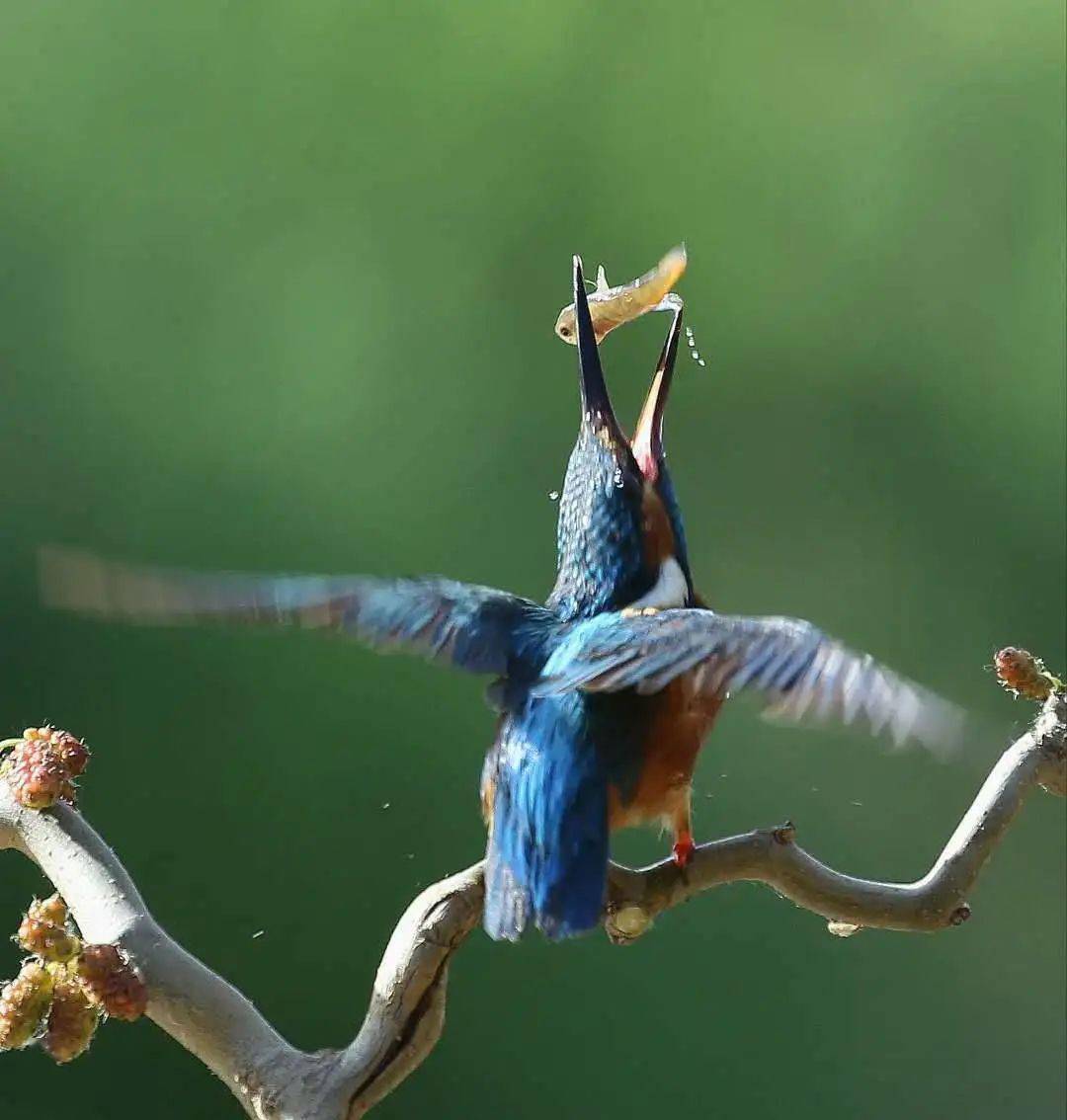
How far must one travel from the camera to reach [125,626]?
1547 millimetres

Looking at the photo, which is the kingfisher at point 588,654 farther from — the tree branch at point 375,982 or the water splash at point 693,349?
the water splash at point 693,349

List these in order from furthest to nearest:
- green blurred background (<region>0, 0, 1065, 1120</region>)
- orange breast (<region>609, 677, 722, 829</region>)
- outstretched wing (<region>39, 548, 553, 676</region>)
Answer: green blurred background (<region>0, 0, 1065, 1120</region>), orange breast (<region>609, 677, 722, 829</region>), outstretched wing (<region>39, 548, 553, 676</region>)

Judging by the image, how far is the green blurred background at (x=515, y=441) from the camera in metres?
1.55

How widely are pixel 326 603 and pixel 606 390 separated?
0.79 feet

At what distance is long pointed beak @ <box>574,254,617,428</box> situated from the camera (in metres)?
0.97

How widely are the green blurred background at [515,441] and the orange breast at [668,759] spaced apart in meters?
0.71

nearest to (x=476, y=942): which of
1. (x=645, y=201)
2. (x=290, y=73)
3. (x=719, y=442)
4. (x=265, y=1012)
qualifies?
(x=265, y=1012)

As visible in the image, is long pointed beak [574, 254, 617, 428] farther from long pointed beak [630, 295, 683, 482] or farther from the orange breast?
the orange breast

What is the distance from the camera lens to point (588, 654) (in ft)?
2.73

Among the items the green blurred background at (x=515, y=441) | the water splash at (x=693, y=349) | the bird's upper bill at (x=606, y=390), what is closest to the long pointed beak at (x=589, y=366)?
the bird's upper bill at (x=606, y=390)

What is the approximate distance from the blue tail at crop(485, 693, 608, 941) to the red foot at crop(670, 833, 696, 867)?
1.9 inches

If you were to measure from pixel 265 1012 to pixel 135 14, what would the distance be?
1031mm

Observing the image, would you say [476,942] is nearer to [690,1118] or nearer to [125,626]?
[690,1118]

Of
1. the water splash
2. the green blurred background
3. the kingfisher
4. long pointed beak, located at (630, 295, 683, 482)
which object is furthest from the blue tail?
the green blurred background
